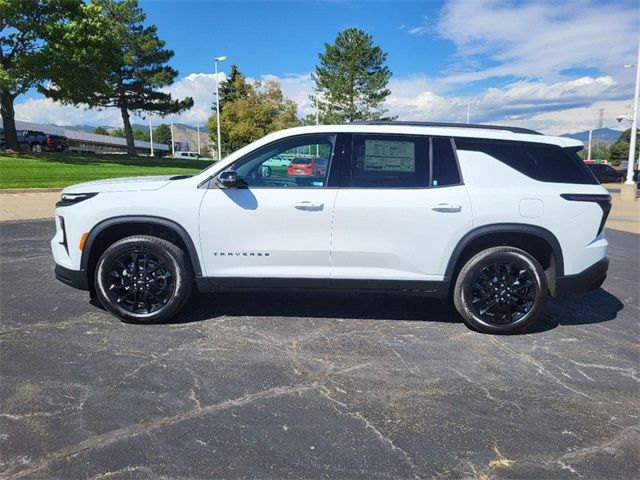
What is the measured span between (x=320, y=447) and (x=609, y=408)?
6.26ft

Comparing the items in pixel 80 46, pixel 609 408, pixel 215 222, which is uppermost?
pixel 80 46

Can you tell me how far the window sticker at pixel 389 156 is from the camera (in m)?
4.23

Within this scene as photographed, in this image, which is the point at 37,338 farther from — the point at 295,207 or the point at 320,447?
the point at 320,447

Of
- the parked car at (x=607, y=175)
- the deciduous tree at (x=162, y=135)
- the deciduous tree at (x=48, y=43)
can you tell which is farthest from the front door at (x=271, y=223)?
the deciduous tree at (x=162, y=135)

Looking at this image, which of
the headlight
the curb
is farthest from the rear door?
the curb

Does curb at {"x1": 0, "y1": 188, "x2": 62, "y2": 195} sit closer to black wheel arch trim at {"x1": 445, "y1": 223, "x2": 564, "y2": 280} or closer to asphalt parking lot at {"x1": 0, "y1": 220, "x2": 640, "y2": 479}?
asphalt parking lot at {"x1": 0, "y1": 220, "x2": 640, "y2": 479}

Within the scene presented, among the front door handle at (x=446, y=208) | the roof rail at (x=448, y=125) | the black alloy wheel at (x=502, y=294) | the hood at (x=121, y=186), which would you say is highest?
the roof rail at (x=448, y=125)

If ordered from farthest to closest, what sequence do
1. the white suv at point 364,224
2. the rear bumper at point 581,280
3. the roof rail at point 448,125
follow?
1. the roof rail at point 448,125
2. the rear bumper at point 581,280
3. the white suv at point 364,224

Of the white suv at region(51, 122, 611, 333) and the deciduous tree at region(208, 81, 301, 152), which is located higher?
the deciduous tree at region(208, 81, 301, 152)

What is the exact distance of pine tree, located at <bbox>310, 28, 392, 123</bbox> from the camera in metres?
46.4

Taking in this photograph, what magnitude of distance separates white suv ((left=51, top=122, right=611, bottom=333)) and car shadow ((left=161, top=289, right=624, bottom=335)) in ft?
1.56

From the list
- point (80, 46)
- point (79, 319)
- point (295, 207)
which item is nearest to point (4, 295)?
point (79, 319)

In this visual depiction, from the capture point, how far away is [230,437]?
2.69 metres

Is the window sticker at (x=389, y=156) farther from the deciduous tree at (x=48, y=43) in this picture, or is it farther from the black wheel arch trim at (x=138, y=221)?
the deciduous tree at (x=48, y=43)
